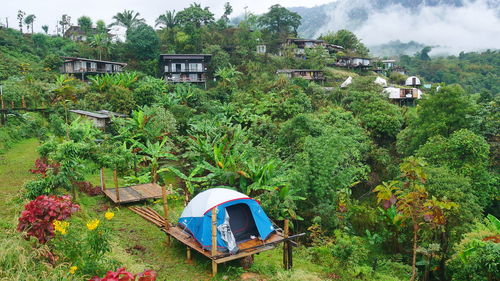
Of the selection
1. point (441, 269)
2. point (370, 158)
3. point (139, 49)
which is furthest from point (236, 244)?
point (139, 49)

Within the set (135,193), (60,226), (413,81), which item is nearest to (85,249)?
(60,226)

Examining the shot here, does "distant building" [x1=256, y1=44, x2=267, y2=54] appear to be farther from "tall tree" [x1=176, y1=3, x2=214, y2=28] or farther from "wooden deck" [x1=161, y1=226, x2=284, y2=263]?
"wooden deck" [x1=161, y1=226, x2=284, y2=263]

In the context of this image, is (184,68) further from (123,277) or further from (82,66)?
(123,277)

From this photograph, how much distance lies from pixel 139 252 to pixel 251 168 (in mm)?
6542

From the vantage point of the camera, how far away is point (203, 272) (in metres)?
8.87

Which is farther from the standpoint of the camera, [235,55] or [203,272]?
[235,55]

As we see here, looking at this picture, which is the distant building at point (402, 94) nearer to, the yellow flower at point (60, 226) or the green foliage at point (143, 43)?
the green foliage at point (143, 43)

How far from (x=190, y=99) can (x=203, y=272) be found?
24131 mm

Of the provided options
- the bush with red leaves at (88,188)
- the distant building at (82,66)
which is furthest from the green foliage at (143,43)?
the bush with red leaves at (88,188)

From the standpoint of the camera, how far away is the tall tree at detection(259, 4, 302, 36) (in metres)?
53.0

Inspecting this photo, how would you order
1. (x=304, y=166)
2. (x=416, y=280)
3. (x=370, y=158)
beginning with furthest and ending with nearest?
(x=370, y=158) < (x=304, y=166) < (x=416, y=280)

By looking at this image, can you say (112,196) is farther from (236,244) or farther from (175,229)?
(236,244)

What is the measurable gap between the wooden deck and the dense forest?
476 mm

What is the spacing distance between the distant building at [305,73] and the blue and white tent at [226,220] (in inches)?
1363
